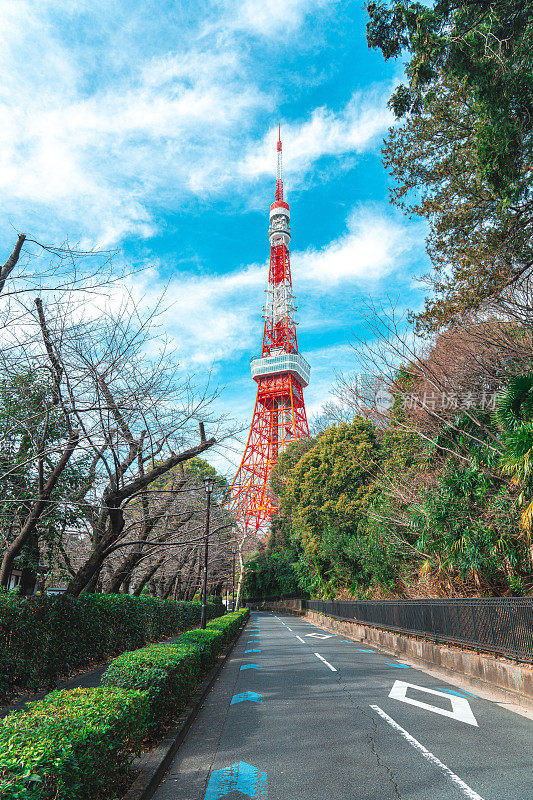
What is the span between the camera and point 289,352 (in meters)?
61.7

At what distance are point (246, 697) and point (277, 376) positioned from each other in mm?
54544

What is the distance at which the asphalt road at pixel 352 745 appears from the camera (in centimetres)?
373

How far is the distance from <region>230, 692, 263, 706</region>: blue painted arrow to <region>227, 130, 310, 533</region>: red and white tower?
1574 inches

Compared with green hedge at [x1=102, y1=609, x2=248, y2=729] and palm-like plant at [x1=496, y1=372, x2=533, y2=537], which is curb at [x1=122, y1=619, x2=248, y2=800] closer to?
green hedge at [x1=102, y1=609, x2=248, y2=729]

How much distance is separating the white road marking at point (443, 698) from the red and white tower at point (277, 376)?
40.0 meters

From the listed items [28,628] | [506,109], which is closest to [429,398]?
[506,109]

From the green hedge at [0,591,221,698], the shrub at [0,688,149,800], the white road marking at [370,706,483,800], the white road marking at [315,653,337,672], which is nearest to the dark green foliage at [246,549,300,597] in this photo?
the white road marking at [315,653,337,672]

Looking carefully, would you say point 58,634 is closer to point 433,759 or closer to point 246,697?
point 246,697

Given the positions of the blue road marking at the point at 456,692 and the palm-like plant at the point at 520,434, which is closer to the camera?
the palm-like plant at the point at 520,434

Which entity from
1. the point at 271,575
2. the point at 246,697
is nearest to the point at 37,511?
the point at 246,697

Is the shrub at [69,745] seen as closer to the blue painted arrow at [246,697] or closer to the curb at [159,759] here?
the curb at [159,759]

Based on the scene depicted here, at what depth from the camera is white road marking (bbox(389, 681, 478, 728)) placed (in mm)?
5801

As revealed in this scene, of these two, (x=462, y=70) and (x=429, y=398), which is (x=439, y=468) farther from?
(x=462, y=70)

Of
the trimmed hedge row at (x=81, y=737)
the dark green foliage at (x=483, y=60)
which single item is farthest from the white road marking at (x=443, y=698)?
the dark green foliage at (x=483, y=60)
